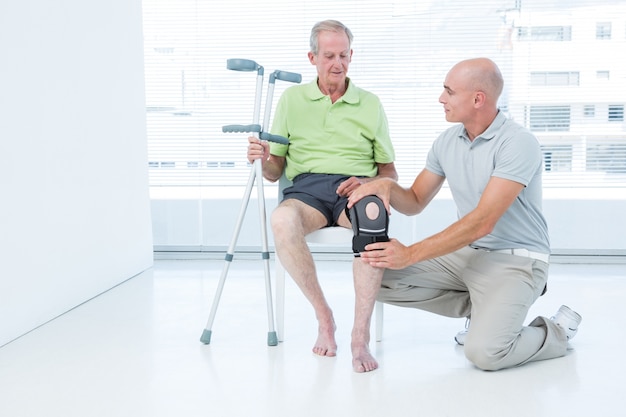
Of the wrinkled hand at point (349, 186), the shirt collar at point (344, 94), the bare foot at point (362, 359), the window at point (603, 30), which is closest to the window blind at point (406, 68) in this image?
the window at point (603, 30)

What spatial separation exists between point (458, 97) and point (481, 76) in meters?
0.11

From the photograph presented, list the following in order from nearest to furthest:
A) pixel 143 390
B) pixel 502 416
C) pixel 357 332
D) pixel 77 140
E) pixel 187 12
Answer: pixel 502 416
pixel 143 390
pixel 357 332
pixel 77 140
pixel 187 12

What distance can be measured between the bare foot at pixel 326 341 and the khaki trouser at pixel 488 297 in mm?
236

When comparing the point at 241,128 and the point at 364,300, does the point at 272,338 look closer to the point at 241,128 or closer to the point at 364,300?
the point at 364,300

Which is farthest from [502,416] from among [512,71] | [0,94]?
[512,71]

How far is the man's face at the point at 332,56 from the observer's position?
309 centimetres

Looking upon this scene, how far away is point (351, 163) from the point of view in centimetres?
317

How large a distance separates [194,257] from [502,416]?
125 inches

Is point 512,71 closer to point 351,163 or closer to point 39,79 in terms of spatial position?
point 351,163

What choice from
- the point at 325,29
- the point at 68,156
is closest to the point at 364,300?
the point at 325,29

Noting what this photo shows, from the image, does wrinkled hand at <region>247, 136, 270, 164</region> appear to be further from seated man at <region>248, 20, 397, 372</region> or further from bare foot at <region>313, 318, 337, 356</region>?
bare foot at <region>313, 318, 337, 356</region>

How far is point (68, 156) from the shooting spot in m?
3.60

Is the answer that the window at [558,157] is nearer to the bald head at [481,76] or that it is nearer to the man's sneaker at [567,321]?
the man's sneaker at [567,321]

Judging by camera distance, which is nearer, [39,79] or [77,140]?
[39,79]
